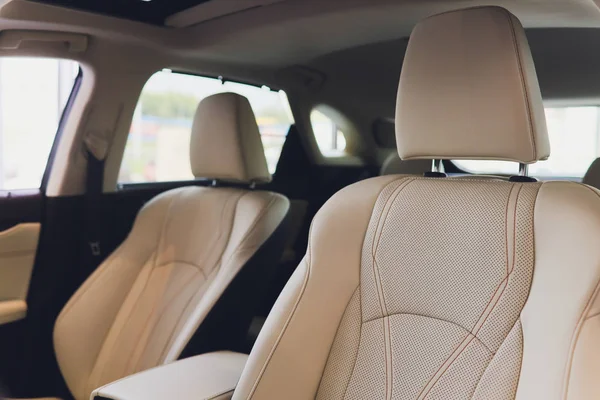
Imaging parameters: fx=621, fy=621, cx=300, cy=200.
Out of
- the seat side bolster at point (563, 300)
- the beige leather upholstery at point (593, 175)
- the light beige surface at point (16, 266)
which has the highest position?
the beige leather upholstery at point (593, 175)

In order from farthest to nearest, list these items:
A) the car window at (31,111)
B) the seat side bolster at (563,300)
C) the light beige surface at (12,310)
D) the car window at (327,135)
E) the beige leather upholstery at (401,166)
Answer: the car window at (327,135) → the beige leather upholstery at (401,166) → the car window at (31,111) → the light beige surface at (12,310) → the seat side bolster at (563,300)

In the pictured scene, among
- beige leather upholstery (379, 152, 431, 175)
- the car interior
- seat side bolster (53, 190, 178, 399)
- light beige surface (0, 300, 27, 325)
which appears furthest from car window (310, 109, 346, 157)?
light beige surface (0, 300, 27, 325)

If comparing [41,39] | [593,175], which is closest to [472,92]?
[593,175]

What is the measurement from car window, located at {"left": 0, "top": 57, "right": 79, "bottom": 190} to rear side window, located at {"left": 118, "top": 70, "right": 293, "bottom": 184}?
330mm

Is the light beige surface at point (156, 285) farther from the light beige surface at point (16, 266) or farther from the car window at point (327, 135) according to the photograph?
the car window at point (327, 135)

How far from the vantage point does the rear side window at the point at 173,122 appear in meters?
2.89

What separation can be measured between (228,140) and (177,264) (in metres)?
0.52

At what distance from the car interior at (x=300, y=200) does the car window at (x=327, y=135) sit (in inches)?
0.5

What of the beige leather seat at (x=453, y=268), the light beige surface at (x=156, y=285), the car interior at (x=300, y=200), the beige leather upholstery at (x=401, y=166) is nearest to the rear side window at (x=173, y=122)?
the car interior at (x=300, y=200)

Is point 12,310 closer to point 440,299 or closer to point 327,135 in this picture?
point 440,299

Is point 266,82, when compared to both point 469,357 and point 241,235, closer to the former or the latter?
point 241,235

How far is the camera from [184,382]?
5.66ft

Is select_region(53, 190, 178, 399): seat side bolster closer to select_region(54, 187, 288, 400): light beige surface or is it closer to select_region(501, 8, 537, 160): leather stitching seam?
select_region(54, 187, 288, 400): light beige surface

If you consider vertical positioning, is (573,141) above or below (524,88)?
below
